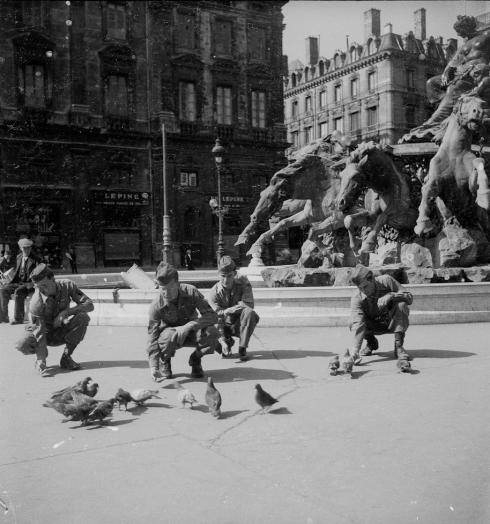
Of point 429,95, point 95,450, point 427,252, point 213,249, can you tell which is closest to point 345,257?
point 427,252

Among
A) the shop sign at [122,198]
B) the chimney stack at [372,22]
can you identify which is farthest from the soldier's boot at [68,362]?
the shop sign at [122,198]

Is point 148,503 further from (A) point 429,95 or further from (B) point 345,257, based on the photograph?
(A) point 429,95

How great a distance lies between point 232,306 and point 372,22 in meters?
3.75

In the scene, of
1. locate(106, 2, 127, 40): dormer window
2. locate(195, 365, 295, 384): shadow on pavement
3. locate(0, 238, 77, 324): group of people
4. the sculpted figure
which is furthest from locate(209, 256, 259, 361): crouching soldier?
locate(106, 2, 127, 40): dormer window

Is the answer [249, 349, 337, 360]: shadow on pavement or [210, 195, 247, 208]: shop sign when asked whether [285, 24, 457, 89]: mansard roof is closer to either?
[249, 349, 337, 360]: shadow on pavement

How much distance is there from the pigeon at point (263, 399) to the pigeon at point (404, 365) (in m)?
1.83

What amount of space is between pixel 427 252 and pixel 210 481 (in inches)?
329

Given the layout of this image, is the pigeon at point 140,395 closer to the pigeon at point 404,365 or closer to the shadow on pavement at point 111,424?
the shadow on pavement at point 111,424

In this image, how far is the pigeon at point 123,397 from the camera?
16.3 ft

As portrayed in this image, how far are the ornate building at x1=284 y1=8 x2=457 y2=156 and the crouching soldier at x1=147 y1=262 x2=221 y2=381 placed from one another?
2635mm

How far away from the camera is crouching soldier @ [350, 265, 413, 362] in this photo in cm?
656

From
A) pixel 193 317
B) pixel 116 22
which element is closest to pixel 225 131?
pixel 116 22

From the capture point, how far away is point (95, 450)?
4.13 metres

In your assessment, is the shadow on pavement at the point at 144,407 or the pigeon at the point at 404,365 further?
the pigeon at the point at 404,365
